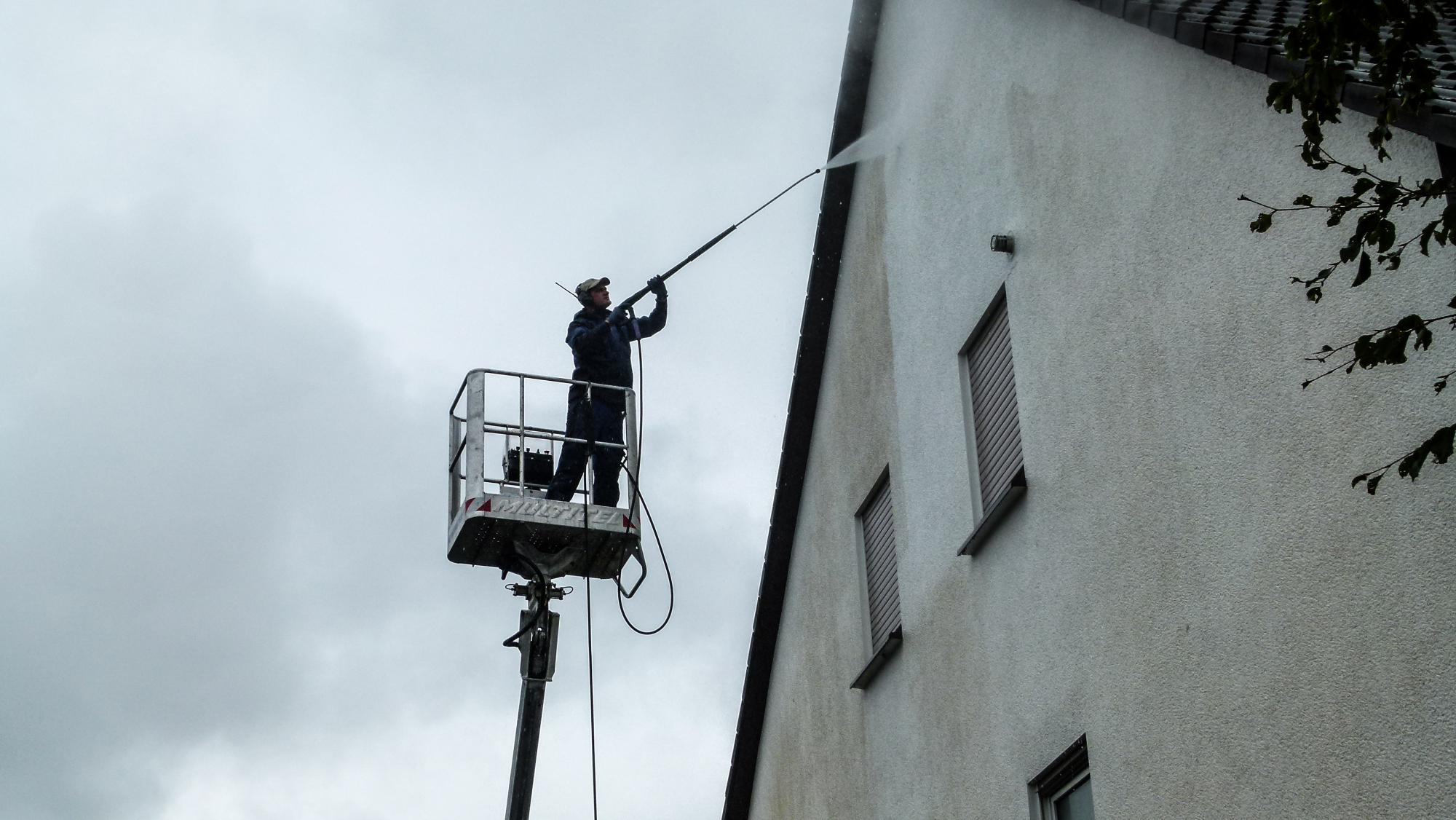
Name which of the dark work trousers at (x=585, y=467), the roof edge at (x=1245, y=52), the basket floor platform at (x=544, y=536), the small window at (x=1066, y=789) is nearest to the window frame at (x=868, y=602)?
the basket floor platform at (x=544, y=536)

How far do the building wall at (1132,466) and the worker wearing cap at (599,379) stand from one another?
1.78 m

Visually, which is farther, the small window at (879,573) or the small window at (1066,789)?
the small window at (879,573)

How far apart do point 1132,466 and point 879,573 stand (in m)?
4.25

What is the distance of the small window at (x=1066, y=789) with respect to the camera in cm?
763

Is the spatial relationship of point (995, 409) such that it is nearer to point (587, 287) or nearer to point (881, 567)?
point (881, 567)

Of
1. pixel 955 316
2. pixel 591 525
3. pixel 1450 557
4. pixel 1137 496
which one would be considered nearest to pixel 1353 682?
pixel 1450 557

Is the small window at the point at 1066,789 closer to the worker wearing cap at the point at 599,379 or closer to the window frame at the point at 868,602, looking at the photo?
the window frame at the point at 868,602

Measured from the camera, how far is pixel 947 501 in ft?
31.9

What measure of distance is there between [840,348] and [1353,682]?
23.8 feet

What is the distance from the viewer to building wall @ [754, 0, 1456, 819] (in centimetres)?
547

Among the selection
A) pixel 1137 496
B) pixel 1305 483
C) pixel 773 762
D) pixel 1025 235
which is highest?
pixel 1025 235

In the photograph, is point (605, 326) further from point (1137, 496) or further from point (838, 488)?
point (1137, 496)

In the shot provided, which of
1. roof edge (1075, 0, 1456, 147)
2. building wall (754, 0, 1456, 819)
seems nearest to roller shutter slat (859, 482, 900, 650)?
building wall (754, 0, 1456, 819)

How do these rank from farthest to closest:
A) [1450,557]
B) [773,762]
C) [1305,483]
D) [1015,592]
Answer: [773,762] → [1015,592] → [1305,483] → [1450,557]
